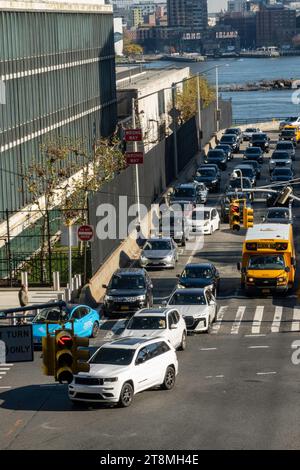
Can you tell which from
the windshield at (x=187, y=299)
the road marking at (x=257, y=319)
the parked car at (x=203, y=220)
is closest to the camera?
the road marking at (x=257, y=319)

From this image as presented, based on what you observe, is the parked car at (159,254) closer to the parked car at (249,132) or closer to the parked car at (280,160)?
the parked car at (280,160)

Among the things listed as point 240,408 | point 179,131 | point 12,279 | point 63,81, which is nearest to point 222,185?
point 179,131

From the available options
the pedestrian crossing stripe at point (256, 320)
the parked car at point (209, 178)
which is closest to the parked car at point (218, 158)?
the parked car at point (209, 178)

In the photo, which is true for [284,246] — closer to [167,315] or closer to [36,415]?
[167,315]

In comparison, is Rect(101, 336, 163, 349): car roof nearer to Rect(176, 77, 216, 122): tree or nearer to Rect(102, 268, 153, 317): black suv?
Rect(102, 268, 153, 317): black suv

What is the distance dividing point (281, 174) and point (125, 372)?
5048 centimetres

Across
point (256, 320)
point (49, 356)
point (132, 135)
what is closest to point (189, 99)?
point (132, 135)

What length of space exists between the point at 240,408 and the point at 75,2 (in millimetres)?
57141

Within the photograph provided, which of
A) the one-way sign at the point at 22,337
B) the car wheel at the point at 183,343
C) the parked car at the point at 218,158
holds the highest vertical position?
the one-way sign at the point at 22,337

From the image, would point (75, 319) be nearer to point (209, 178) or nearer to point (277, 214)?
point (277, 214)

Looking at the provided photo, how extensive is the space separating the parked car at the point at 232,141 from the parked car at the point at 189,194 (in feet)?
102

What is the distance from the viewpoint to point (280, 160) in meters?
88.0

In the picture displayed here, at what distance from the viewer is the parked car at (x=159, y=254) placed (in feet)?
185

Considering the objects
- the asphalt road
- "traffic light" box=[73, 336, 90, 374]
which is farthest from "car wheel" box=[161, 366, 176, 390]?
"traffic light" box=[73, 336, 90, 374]
